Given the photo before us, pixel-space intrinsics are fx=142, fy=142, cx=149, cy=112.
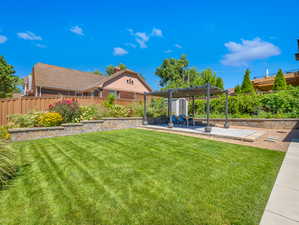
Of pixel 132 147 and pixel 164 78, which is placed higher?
pixel 164 78

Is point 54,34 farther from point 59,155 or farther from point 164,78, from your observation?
point 164,78

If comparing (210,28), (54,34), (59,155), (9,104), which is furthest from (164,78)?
(59,155)

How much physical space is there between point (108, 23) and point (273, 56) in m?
22.2

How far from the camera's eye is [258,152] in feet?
13.5

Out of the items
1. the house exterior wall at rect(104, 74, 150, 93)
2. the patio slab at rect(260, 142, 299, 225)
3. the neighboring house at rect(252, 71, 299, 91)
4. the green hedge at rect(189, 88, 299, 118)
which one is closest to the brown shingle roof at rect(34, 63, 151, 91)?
the house exterior wall at rect(104, 74, 150, 93)

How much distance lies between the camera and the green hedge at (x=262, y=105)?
336 inches

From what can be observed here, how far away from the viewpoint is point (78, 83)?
18.5 meters

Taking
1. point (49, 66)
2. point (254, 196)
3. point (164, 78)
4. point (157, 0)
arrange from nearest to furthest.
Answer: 1. point (254, 196)
2. point (157, 0)
3. point (49, 66)
4. point (164, 78)

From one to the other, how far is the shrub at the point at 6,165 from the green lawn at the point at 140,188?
0.15m

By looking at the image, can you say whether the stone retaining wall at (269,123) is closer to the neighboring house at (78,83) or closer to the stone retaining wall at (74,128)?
the stone retaining wall at (74,128)

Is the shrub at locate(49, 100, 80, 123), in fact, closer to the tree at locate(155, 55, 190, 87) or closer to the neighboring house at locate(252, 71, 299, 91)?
the neighboring house at locate(252, 71, 299, 91)

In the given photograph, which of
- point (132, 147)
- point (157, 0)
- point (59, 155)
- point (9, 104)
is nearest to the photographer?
point (59, 155)

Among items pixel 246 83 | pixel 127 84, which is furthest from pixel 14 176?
pixel 127 84

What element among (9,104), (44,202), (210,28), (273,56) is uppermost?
(210,28)
